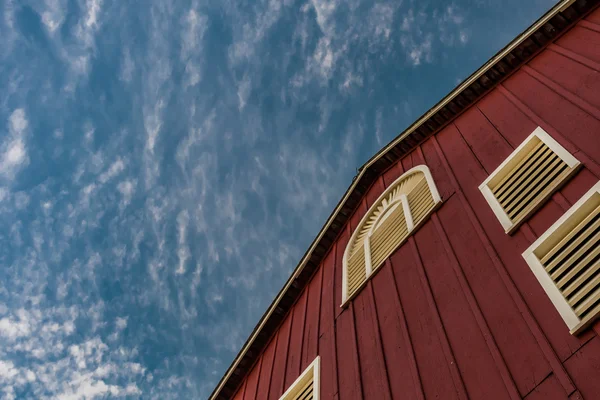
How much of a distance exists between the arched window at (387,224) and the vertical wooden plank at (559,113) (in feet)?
7.27

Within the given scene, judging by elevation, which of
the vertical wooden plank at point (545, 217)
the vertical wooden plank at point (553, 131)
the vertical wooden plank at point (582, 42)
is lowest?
the vertical wooden plank at point (545, 217)

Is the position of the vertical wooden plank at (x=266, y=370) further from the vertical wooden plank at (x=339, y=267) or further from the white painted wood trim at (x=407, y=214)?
the white painted wood trim at (x=407, y=214)

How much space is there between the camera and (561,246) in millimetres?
5195

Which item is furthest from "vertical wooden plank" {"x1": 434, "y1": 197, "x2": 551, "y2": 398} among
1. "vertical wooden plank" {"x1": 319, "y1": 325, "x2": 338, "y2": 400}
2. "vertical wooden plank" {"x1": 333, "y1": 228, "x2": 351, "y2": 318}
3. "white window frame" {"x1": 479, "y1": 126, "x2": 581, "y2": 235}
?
"vertical wooden plank" {"x1": 333, "y1": 228, "x2": 351, "y2": 318}

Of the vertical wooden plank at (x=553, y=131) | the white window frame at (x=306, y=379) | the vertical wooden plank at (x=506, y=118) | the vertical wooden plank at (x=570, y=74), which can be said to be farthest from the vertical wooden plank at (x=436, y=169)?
the white window frame at (x=306, y=379)

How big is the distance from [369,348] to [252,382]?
252 inches

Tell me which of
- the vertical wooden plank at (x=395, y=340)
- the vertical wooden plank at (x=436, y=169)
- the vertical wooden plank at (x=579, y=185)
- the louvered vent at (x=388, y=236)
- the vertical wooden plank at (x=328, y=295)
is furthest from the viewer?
the vertical wooden plank at (x=328, y=295)

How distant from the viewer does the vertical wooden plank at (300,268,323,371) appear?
9.34 meters

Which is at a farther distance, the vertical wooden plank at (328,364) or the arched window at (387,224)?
the arched window at (387,224)

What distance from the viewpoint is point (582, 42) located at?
8266 mm

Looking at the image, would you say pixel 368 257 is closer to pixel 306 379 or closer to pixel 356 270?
pixel 356 270

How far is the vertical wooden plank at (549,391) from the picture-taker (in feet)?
13.1

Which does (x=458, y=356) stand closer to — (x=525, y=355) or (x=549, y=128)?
(x=525, y=355)

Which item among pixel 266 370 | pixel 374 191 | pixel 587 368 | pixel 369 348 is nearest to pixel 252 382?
pixel 266 370
